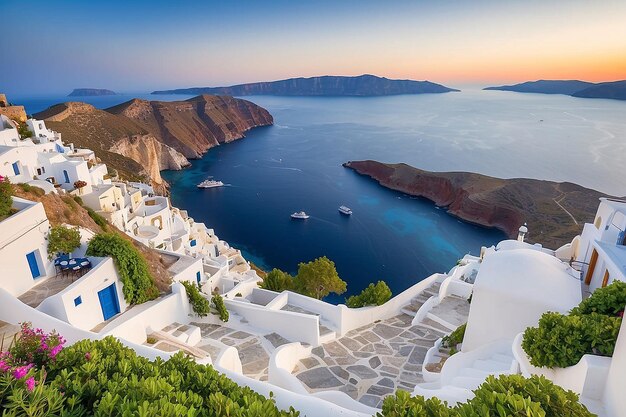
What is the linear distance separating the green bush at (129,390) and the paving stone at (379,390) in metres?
6.13

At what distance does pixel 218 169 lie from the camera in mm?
91500

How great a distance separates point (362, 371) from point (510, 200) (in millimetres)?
62131

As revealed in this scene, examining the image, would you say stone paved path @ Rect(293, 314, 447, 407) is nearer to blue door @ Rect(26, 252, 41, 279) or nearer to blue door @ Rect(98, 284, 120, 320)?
blue door @ Rect(98, 284, 120, 320)

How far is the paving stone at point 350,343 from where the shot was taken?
41.3 feet

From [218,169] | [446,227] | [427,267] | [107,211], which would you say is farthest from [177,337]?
[218,169]

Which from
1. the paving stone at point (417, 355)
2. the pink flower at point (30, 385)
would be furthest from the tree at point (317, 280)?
the pink flower at point (30, 385)

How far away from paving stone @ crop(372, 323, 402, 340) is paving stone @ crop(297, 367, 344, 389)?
364cm

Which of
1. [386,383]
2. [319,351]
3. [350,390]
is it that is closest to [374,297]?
[319,351]

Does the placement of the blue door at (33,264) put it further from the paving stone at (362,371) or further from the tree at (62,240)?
the paving stone at (362,371)

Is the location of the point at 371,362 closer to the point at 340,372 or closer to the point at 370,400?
the point at 340,372

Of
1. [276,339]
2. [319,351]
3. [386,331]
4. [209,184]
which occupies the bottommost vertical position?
[209,184]

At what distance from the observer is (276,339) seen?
12836 mm

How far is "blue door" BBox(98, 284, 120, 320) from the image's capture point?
11328 millimetres

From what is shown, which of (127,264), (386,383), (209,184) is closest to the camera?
(386,383)
